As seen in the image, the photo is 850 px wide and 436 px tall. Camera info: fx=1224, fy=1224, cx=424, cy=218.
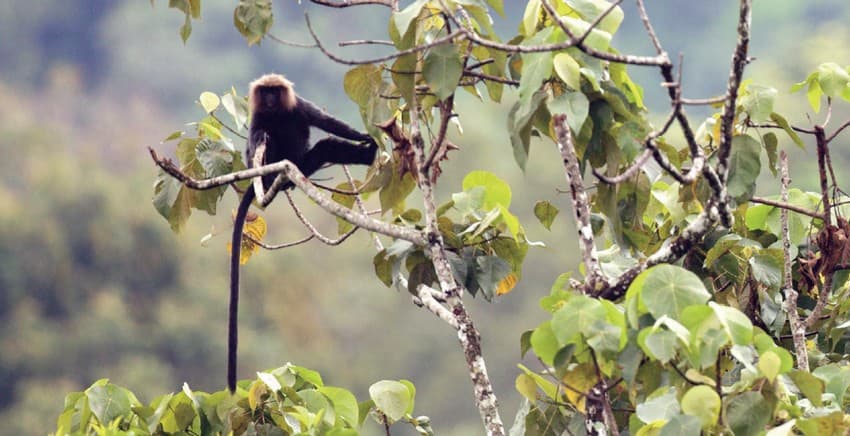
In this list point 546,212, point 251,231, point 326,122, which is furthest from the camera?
point 326,122

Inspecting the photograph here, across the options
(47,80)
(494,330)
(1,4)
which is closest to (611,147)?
(494,330)

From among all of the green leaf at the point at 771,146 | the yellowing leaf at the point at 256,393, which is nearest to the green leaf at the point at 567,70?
the green leaf at the point at 771,146

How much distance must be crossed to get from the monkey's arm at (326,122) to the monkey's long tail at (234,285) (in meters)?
0.67

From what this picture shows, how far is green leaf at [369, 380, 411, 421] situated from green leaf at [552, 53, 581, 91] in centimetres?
72

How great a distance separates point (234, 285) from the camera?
3.37 metres


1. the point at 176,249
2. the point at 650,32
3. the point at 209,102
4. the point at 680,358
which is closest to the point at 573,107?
the point at 650,32

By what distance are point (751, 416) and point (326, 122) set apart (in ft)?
8.83

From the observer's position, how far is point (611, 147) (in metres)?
2.54

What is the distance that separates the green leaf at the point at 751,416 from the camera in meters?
1.95

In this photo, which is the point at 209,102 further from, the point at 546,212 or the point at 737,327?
the point at 737,327

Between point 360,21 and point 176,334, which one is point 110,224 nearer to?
point 176,334

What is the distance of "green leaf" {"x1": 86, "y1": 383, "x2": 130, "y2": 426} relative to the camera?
8.32 ft

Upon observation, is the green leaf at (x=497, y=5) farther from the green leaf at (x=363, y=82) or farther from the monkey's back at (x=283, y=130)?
the monkey's back at (x=283, y=130)

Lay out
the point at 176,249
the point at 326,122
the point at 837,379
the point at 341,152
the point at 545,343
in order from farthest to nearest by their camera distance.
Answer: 1. the point at 176,249
2. the point at 326,122
3. the point at 341,152
4. the point at 837,379
5. the point at 545,343
